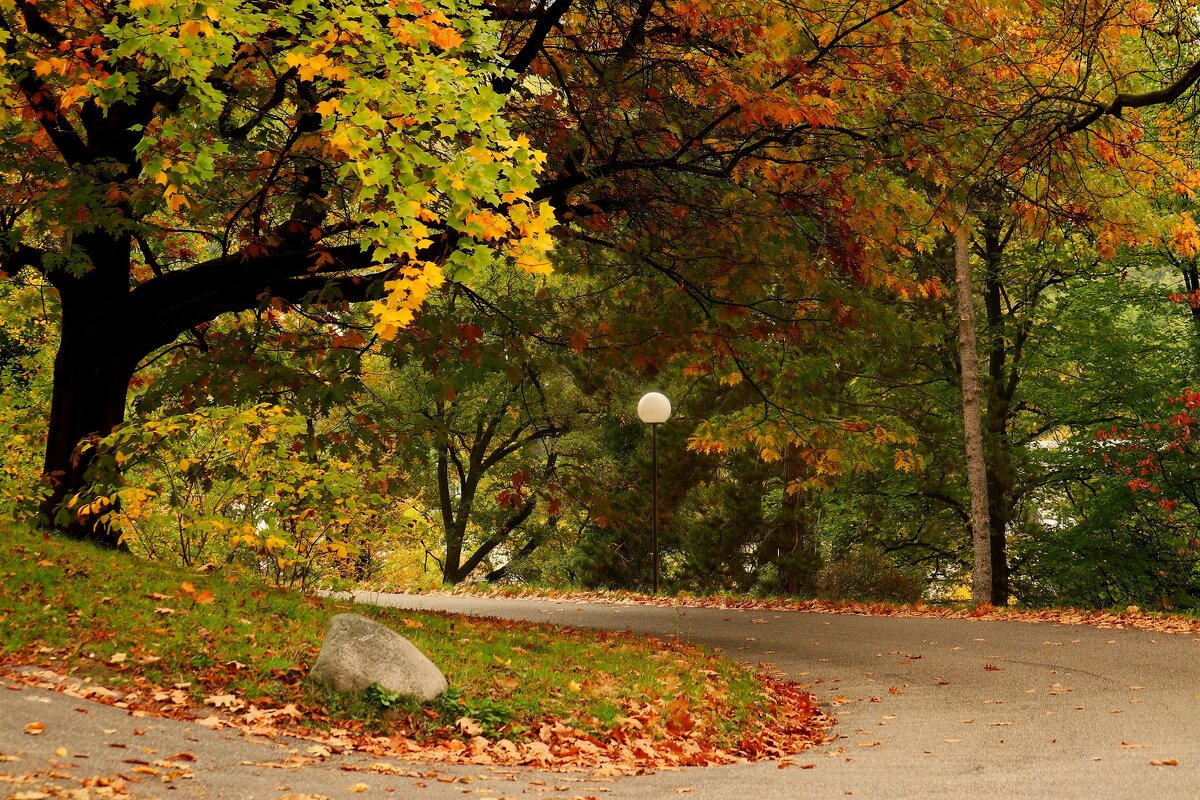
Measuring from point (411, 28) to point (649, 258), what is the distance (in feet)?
14.9

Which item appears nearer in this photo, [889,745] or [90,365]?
[889,745]

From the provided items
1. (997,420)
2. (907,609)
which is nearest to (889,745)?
(907,609)

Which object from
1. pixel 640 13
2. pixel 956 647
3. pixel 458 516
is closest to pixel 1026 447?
pixel 956 647

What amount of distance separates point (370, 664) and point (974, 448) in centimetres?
1170

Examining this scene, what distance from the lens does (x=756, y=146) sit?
8711 millimetres

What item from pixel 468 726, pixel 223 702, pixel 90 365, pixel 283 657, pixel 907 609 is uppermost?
pixel 90 365

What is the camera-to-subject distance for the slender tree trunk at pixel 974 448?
15367 mm

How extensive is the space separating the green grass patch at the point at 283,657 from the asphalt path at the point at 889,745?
0.75 metres

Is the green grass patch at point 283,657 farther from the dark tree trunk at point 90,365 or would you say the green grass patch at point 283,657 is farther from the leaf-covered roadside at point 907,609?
the leaf-covered roadside at point 907,609

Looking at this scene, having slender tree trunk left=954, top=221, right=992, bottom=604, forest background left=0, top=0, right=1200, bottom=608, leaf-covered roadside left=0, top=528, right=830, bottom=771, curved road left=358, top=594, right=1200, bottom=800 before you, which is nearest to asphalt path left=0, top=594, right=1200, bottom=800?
curved road left=358, top=594, right=1200, bottom=800

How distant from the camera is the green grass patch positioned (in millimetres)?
6121

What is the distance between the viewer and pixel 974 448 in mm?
15406

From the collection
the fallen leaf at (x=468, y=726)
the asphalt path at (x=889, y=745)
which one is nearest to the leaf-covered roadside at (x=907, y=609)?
the asphalt path at (x=889, y=745)

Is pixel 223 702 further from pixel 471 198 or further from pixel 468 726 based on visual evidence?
pixel 471 198
